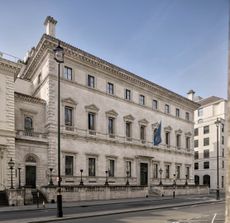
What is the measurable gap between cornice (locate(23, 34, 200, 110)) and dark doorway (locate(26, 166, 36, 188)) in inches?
538

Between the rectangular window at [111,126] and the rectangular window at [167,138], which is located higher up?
the rectangular window at [111,126]

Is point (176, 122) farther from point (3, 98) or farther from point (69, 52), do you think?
point (3, 98)

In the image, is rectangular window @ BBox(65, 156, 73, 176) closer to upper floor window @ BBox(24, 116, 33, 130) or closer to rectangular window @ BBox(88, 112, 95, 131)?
rectangular window @ BBox(88, 112, 95, 131)

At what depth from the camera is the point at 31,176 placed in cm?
3425

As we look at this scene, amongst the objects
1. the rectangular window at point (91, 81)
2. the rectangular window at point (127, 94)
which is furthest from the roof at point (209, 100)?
the rectangular window at point (91, 81)

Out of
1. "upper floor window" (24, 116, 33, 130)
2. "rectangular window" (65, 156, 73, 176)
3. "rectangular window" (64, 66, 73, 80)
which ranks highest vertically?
"rectangular window" (64, 66, 73, 80)

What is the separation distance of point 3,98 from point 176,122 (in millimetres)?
32824

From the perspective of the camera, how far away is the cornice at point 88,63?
36.3m

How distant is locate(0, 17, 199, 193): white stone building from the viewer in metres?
33.6

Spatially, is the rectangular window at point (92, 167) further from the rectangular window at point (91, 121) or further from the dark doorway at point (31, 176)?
the dark doorway at point (31, 176)

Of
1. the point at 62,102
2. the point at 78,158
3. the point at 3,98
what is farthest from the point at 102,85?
the point at 3,98

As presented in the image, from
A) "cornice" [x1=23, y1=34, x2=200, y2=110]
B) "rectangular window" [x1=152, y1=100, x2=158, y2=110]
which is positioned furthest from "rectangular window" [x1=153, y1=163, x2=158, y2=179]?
"cornice" [x1=23, y1=34, x2=200, y2=110]

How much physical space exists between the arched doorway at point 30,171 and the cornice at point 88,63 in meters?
12.7

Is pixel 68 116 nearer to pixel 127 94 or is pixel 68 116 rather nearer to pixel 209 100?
pixel 127 94
